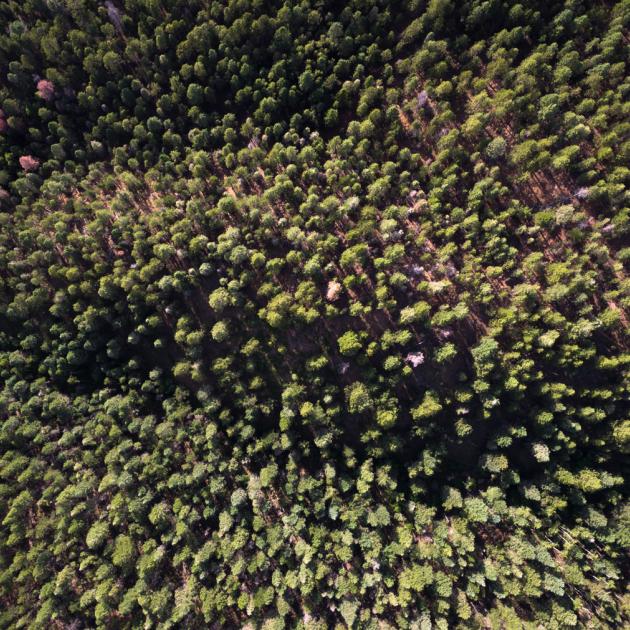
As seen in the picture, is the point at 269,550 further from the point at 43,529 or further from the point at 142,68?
the point at 142,68

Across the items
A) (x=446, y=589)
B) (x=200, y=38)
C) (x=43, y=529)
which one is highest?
(x=200, y=38)

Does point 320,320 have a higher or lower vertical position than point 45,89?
lower

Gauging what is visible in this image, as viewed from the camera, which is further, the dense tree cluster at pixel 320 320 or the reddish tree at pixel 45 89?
the reddish tree at pixel 45 89

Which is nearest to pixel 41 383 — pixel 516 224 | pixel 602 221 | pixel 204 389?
pixel 204 389

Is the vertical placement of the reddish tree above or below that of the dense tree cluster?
above

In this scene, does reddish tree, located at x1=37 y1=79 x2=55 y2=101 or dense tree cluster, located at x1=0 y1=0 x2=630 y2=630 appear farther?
reddish tree, located at x1=37 y1=79 x2=55 y2=101

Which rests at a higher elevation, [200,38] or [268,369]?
[200,38]

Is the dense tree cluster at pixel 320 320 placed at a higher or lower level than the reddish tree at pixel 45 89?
lower

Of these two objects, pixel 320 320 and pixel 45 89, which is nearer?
pixel 320 320
